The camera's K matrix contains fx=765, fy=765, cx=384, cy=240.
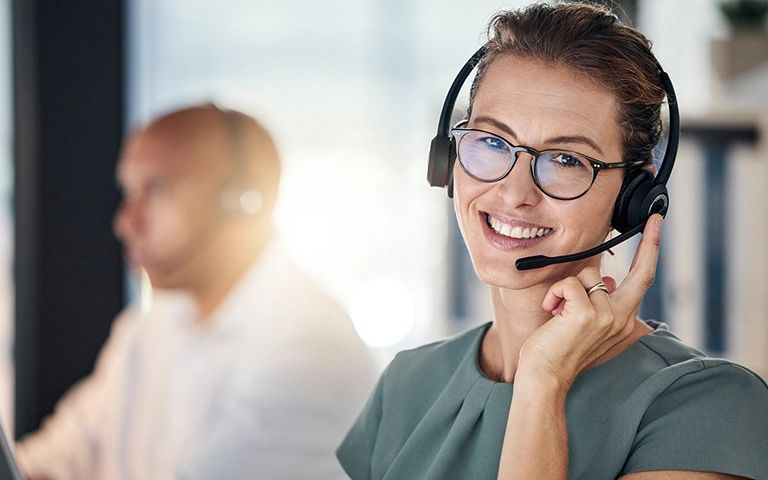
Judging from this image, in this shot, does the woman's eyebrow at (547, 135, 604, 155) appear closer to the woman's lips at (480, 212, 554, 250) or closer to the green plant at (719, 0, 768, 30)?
the woman's lips at (480, 212, 554, 250)

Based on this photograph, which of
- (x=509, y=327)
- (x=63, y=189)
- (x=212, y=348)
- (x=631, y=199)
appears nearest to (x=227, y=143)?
(x=212, y=348)

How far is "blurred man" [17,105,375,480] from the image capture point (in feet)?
5.72

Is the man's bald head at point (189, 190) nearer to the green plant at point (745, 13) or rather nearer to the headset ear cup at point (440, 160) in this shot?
the headset ear cup at point (440, 160)

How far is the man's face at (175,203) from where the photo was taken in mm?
2066

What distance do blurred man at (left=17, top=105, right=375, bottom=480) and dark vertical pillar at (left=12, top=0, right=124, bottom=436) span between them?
111 cm

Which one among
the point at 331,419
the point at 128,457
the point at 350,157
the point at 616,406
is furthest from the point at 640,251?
the point at 350,157

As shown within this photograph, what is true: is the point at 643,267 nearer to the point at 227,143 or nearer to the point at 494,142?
the point at 494,142

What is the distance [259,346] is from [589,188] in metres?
1.06

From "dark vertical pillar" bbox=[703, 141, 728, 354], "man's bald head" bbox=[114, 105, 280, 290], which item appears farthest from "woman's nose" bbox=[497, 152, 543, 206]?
"dark vertical pillar" bbox=[703, 141, 728, 354]

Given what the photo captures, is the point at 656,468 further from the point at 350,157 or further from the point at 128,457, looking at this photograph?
the point at 350,157

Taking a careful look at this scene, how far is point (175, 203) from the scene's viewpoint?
2.07 meters

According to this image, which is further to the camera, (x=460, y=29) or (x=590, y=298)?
(x=460, y=29)

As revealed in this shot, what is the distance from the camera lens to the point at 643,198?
94 cm

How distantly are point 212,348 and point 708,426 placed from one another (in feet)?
4.55
